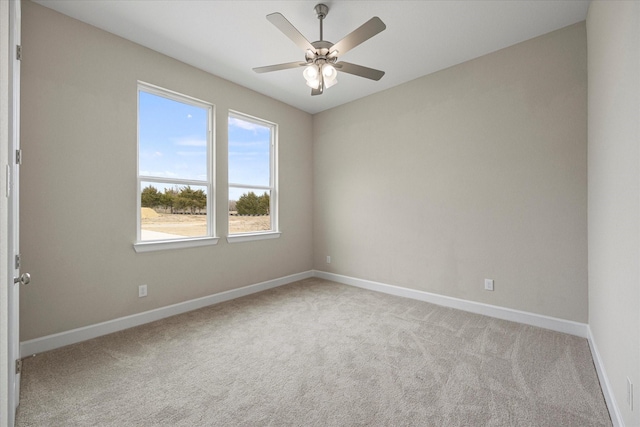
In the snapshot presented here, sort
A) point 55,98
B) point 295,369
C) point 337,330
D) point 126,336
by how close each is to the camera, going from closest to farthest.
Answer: point 295,369 → point 55,98 → point 126,336 → point 337,330

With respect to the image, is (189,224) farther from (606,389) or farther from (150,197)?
(606,389)

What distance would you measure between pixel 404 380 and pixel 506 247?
1.93 metres

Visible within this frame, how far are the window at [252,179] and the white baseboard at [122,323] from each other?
0.74 m

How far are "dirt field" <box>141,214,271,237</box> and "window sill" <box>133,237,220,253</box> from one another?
0.38ft

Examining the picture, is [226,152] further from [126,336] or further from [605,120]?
[605,120]

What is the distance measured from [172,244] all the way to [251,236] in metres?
1.08

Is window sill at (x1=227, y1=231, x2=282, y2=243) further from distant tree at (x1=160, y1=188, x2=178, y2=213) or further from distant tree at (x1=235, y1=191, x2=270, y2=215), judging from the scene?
distant tree at (x1=160, y1=188, x2=178, y2=213)

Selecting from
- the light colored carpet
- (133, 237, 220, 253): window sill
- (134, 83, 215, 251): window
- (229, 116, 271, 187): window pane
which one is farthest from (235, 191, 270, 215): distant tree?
the light colored carpet

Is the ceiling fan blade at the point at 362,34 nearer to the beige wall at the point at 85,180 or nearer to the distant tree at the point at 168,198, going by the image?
the beige wall at the point at 85,180

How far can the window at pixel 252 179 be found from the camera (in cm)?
388

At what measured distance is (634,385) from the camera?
1.30m

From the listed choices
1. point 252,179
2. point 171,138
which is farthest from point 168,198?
point 252,179

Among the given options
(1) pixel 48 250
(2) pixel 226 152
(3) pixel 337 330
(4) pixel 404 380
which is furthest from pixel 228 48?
(4) pixel 404 380

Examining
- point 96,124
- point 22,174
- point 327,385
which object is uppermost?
point 96,124
